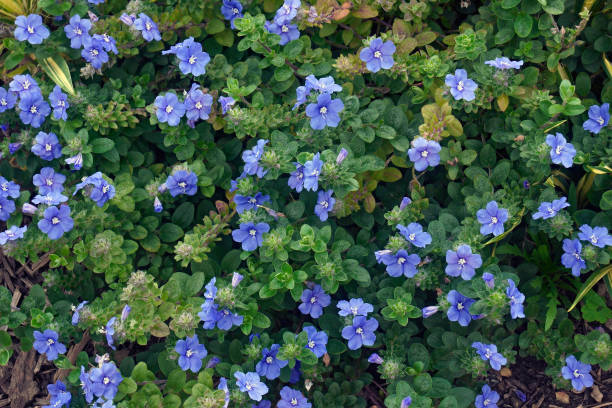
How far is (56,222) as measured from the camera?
358cm

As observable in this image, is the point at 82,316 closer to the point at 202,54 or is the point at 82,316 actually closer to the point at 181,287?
the point at 181,287

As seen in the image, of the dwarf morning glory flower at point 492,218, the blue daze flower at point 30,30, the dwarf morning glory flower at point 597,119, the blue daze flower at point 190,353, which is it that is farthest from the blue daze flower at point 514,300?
the blue daze flower at point 30,30

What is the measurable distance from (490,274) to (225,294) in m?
1.50

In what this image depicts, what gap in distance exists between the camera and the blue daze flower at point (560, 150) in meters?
3.43

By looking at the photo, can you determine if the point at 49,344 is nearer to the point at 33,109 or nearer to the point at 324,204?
the point at 33,109

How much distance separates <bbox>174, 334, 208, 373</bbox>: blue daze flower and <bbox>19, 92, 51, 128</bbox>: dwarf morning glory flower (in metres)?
1.77

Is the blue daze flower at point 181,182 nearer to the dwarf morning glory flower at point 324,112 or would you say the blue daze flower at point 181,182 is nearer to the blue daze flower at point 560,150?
the dwarf morning glory flower at point 324,112

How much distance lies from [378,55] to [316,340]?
6.14 feet

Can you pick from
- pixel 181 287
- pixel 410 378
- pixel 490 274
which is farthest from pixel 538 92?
pixel 181 287

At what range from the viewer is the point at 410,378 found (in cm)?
376

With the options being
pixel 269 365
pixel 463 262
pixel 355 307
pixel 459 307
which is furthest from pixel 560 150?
pixel 269 365

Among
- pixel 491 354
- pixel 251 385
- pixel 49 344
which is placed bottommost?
pixel 491 354

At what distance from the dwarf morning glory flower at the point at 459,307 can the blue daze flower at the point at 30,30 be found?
10.1 feet

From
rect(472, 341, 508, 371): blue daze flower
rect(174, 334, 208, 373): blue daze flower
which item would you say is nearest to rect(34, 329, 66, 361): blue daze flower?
rect(174, 334, 208, 373): blue daze flower
